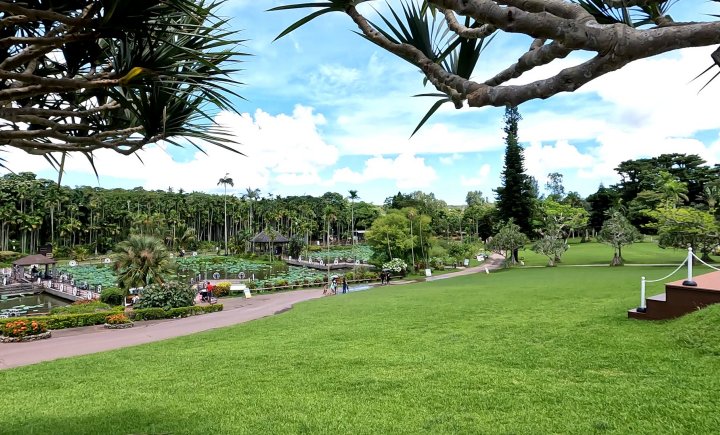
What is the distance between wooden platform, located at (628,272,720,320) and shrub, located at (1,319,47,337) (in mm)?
16756

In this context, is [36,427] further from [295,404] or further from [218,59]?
[218,59]

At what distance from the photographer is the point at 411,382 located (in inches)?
219

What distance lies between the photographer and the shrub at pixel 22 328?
13.2m

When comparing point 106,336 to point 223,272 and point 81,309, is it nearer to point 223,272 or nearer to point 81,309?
point 81,309

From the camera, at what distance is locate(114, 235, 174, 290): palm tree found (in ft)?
73.5

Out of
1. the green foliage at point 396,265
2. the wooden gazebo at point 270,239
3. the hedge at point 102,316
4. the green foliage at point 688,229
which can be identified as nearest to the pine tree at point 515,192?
the green foliage at point 396,265

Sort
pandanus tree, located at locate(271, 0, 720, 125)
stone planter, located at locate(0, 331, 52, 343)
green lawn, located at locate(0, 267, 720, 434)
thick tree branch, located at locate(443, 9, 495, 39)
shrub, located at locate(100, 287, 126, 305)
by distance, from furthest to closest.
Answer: shrub, located at locate(100, 287, 126, 305)
stone planter, located at locate(0, 331, 52, 343)
green lawn, located at locate(0, 267, 720, 434)
thick tree branch, located at locate(443, 9, 495, 39)
pandanus tree, located at locate(271, 0, 720, 125)

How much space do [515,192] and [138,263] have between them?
39077mm

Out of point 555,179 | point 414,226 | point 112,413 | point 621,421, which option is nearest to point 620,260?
point 414,226

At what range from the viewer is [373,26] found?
2508 mm

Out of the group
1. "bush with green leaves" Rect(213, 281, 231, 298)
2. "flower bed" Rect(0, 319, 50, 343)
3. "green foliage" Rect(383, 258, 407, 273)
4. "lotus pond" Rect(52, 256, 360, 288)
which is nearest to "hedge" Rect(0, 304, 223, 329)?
"flower bed" Rect(0, 319, 50, 343)

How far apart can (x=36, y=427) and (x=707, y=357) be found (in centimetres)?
811

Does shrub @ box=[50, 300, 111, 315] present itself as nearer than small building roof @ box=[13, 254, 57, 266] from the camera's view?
Yes

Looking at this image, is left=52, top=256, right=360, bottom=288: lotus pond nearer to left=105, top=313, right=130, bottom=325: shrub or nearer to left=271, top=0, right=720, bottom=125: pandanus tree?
left=105, top=313, right=130, bottom=325: shrub
